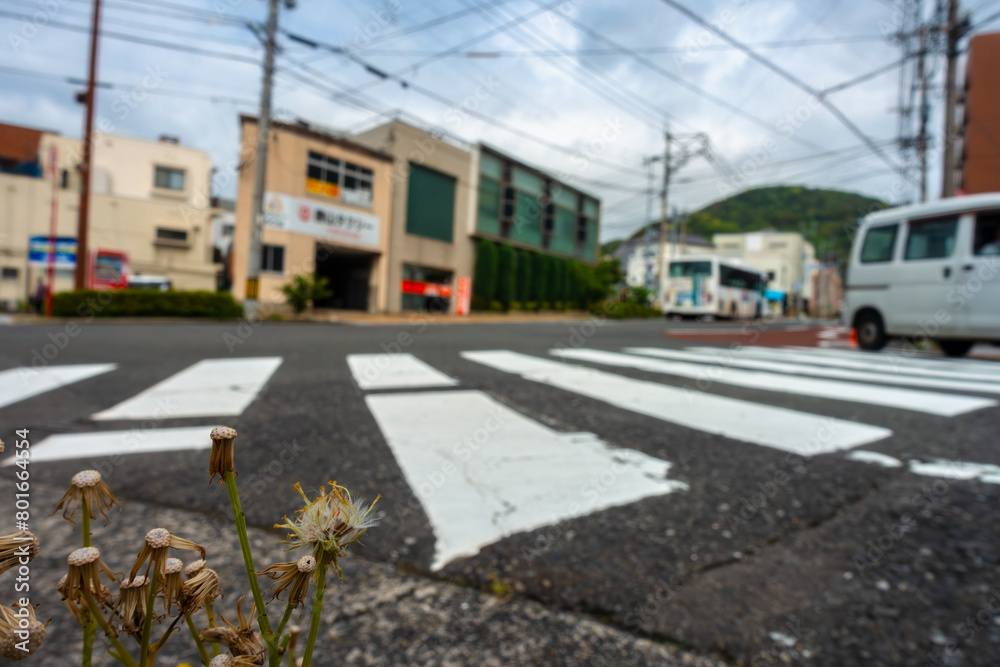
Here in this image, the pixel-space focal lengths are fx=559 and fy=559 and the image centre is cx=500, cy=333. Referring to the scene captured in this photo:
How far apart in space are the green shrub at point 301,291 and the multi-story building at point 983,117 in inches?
974

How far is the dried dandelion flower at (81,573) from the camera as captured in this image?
0.24m

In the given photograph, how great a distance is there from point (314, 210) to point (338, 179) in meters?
1.78

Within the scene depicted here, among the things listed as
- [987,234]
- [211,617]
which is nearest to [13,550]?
[211,617]

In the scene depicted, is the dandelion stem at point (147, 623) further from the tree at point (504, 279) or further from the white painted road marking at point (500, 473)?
the tree at point (504, 279)

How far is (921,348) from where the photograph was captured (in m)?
9.95

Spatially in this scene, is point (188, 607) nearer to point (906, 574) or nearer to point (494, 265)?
point (906, 574)

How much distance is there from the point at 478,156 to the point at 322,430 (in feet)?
81.1

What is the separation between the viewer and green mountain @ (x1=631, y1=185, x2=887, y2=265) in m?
63.6

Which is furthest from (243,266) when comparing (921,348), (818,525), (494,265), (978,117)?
(978,117)

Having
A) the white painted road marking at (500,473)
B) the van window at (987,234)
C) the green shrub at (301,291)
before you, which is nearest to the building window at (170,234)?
the green shrub at (301,291)

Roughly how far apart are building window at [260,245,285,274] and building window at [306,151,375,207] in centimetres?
247

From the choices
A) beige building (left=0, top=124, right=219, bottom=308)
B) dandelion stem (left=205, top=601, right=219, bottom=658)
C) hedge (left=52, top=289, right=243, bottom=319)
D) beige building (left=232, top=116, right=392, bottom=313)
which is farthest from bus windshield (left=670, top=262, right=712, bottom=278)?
beige building (left=0, top=124, right=219, bottom=308)

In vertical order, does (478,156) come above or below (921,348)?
above

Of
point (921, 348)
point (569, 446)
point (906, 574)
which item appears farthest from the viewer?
point (921, 348)
